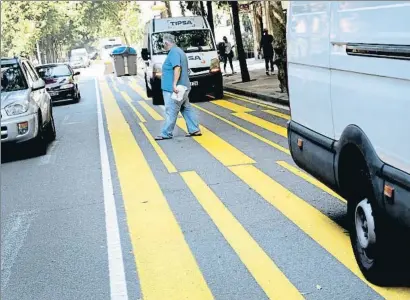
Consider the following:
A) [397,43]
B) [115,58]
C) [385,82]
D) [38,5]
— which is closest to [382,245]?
[385,82]

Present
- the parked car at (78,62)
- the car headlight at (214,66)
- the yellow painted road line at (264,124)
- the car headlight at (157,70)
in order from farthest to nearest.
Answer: the parked car at (78,62), the car headlight at (214,66), the car headlight at (157,70), the yellow painted road line at (264,124)

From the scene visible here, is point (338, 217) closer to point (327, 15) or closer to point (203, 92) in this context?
point (327, 15)

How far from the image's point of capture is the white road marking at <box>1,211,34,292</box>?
5315 millimetres

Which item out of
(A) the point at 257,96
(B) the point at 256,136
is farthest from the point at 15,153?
(A) the point at 257,96

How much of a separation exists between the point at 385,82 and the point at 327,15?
1217 mm

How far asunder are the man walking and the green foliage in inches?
790

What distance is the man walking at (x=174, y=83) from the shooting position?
10.9 metres

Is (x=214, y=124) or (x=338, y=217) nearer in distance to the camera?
(x=338, y=217)

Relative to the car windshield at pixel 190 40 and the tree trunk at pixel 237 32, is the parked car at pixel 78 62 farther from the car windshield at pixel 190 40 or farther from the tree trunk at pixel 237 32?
the car windshield at pixel 190 40

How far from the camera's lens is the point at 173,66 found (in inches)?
431

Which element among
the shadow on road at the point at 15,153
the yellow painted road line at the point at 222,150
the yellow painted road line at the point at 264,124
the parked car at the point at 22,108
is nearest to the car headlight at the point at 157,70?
the yellow painted road line at the point at 264,124

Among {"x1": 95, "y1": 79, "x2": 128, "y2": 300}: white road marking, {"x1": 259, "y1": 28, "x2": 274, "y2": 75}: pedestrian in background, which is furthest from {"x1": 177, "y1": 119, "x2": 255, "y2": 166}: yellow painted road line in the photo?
{"x1": 259, "y1": 28, "x2": 274, "y2": 75}: pedestrian in background

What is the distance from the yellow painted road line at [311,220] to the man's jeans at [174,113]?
3211 mm

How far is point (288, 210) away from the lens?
6379 mm
